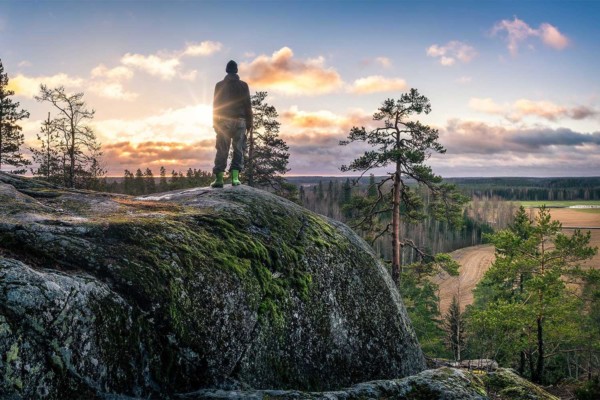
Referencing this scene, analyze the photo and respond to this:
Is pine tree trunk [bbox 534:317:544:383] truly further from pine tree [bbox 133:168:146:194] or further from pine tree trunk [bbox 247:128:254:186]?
pine tree [bbox 133:168:146:194]

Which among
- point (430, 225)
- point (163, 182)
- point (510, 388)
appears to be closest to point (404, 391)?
point (510, 388)

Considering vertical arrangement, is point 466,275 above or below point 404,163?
below

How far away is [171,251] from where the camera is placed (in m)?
4.70

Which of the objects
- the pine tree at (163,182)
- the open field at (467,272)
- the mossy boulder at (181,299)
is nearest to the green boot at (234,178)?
the mossy boulder at (181,299)

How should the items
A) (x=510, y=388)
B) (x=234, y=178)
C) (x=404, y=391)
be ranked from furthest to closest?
1. (x=234, y=178)
2. (x=510, y=388)
3. (x=404, y=391)

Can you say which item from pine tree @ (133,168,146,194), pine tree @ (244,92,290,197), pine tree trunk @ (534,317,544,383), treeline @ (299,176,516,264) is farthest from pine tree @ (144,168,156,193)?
pine tree trunk @ (534,317,544,383)

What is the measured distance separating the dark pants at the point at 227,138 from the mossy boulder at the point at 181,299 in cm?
186

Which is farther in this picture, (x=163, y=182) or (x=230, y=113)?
(x=163, y=182)

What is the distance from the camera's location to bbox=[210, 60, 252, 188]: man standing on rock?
30.0 feet

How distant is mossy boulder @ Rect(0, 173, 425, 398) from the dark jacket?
8.31 feet

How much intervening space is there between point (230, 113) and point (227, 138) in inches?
23.1

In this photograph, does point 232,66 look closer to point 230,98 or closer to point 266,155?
point 230,98

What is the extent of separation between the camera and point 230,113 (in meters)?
9.18

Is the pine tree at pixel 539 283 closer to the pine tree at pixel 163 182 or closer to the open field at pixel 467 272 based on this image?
the open field at pixel 467 272
